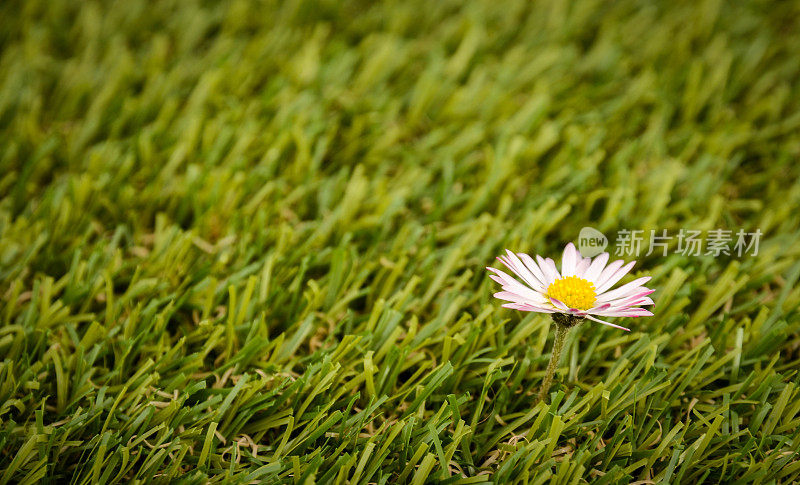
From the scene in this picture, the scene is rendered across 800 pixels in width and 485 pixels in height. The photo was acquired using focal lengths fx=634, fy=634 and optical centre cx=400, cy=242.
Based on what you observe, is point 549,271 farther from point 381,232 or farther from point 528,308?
point 381,232

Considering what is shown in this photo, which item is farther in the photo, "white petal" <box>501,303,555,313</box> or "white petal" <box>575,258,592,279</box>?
"white petal" <box>575,258,592,279</box>

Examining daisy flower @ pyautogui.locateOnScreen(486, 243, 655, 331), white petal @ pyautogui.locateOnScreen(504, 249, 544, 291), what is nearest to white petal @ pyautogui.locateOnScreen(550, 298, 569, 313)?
daisy flower @ pyautogui.locateOnScreen(486, 243, 655, 331)

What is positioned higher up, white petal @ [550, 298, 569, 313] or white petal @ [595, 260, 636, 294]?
white petal @ [595, 260, 636, 294]

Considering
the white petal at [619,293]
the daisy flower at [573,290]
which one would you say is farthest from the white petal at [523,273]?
the white petal at [619,293]

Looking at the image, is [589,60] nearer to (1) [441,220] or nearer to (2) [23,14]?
(1) [441,220]

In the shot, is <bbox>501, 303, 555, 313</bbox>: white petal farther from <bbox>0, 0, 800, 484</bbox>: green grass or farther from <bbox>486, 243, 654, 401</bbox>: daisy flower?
<bbox>0, 0, 800, 484</bbox>: green grass

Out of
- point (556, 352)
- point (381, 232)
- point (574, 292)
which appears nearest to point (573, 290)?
point (574, 292)

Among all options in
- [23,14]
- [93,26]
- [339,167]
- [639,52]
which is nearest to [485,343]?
[339,167]
